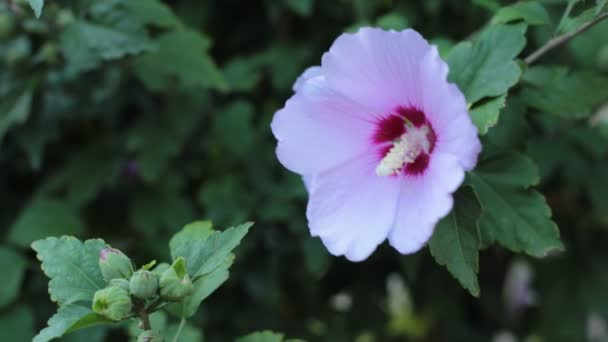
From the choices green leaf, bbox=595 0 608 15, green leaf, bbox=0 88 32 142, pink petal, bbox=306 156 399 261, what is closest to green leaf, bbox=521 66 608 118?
green leaf, bbox=595 0 608 15

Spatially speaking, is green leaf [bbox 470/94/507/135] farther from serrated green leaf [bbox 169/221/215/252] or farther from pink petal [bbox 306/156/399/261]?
serrated green leaf [bbox 169/221/215/252]

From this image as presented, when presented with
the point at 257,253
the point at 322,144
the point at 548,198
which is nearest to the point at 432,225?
the point at 322,144

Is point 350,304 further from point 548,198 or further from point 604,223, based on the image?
point 604,223

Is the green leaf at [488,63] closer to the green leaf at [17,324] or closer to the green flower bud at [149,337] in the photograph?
the green flower bud at [149,337]

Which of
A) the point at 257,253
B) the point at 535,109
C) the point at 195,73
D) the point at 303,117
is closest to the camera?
the point at 303,117

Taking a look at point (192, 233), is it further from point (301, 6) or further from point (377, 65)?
point (301, 6)

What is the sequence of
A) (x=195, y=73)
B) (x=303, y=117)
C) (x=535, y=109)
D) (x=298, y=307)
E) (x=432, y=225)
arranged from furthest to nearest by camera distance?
(x=298, y=307) < (x=195, y=73) < (x=535, y=109) < (x=303, y=117) < (x=432, y=225)
